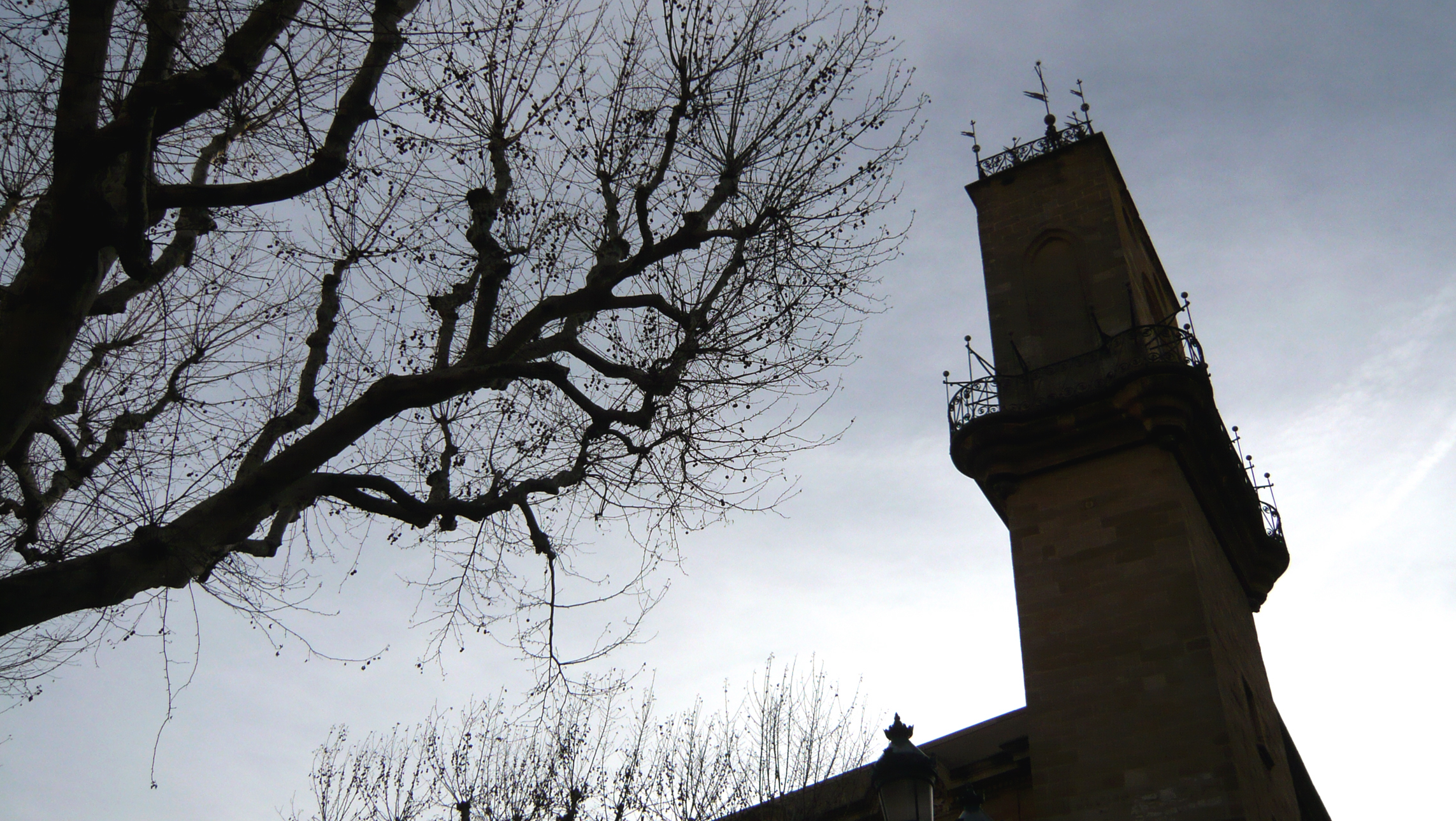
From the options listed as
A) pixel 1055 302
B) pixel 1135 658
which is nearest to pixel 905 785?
pixel 1135 658

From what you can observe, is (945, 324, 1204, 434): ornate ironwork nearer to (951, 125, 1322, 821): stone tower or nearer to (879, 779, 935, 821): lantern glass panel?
(951, 125, 1322, 821): stone tower

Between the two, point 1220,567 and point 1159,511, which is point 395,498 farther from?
point 1220,567

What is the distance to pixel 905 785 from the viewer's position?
714 centimetres

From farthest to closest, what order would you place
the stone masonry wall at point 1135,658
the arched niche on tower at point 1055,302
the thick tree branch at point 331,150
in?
the arched niche on tower at point 1055,302, the stone masonry wall at point 1135,658, the thick tree branch at point 331,150

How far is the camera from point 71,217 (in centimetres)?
611

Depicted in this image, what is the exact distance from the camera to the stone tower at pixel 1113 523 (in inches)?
577

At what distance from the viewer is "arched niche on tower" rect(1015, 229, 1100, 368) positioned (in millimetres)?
19578

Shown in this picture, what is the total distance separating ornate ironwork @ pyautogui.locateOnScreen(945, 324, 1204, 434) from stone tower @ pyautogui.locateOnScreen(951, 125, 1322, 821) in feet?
0.13

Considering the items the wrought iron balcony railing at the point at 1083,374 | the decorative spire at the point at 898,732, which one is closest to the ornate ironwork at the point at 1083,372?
the wrought iron balcony railing at the point at 1083,374

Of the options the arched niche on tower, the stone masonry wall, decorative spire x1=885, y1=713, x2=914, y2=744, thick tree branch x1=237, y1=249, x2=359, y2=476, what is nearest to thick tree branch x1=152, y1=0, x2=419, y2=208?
thick tree branch x1=237, y1=249, x2=359, y2=476

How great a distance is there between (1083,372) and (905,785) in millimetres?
12897

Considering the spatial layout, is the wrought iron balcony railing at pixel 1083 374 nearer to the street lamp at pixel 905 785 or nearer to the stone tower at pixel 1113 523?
the stone tower at pixel 1113 523

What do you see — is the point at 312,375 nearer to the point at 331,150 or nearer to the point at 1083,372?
the point at 331,150

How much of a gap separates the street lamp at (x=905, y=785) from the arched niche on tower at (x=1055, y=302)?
1322 centimetres
